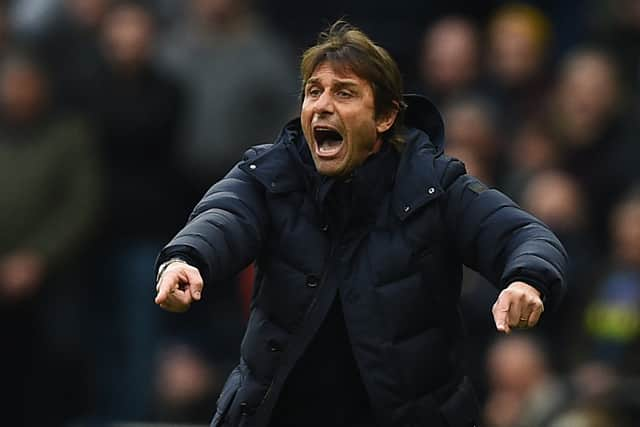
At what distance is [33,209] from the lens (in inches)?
409

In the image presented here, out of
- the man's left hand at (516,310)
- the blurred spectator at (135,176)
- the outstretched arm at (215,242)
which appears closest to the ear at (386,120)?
the outstretched arm at (215,242)

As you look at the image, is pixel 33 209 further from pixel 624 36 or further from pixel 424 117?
pixel 424 117

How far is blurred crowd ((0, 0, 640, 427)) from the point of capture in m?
9.57

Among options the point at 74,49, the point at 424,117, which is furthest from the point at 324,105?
the point at 74,49

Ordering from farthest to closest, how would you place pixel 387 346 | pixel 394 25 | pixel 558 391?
pixel 394 25 → pixel 558 391 → pixel 387 346

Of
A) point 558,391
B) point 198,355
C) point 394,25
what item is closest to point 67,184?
point 198,355

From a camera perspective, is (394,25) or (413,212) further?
(394,25)

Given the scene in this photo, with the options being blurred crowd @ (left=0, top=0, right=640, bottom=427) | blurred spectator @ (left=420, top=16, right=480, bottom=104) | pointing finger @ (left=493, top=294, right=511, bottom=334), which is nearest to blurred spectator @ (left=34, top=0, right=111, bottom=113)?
blurred crowd @ (left=0, top=0, right=640, bottom=427)

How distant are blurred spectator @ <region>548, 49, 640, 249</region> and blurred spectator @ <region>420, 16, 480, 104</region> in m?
0.64

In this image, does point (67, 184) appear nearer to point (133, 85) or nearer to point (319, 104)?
point (133, 85)

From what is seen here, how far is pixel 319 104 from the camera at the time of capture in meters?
5.37

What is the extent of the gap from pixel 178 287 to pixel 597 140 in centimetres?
509

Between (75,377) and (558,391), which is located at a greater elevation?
(558,391)

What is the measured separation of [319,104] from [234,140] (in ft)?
16.8
